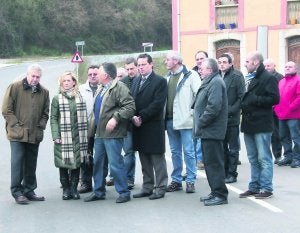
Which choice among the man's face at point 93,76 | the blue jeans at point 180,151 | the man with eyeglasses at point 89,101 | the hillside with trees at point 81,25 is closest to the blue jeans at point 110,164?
the man with eyeglasses at point 89,101

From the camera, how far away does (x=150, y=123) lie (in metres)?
9.27

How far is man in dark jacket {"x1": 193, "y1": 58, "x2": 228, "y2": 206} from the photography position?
8672 mm

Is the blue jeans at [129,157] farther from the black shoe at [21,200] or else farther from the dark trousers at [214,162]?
the black shoe at [21,200]

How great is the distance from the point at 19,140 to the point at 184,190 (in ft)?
8.53

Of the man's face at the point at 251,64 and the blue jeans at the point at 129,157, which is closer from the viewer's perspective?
the man's face at the point at 251,64

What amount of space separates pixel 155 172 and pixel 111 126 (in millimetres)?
1098

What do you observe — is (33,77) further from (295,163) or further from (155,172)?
(295,163)

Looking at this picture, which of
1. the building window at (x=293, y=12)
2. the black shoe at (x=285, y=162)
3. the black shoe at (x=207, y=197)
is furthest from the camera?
the building window at (x=293, y=12)

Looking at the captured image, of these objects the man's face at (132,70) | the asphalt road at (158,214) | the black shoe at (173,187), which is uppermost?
the man's face at (132,70)

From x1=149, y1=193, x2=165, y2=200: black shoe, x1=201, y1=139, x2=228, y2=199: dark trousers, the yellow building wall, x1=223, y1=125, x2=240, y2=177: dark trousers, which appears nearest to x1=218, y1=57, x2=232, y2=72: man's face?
x1=223, y1=125, x2=240, y2=177: dark trousers

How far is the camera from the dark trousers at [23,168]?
30.0 ft

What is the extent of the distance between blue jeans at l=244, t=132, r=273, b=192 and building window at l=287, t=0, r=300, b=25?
791 inches

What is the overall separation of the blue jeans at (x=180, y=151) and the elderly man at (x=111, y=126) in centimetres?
98

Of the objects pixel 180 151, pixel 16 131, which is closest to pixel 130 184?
pixel 180 151
